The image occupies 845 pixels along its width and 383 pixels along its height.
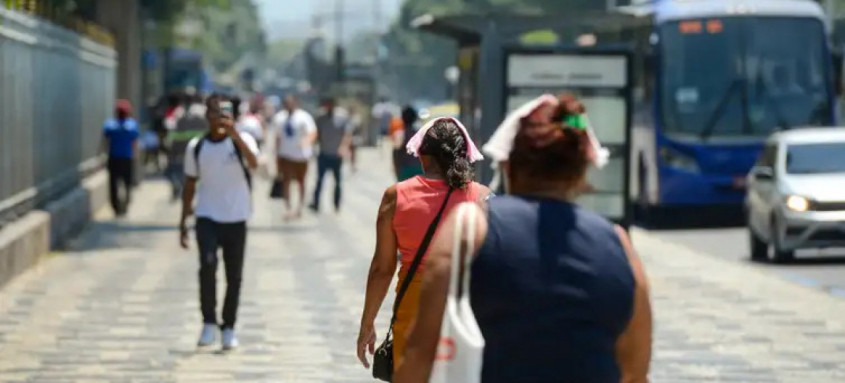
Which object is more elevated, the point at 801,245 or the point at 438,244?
the point at 438,244

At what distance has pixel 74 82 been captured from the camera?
29.7 metres

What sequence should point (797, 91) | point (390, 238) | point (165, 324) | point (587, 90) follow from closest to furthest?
point (390, 238)
point (165, 324)
point (587, 90)
point (797, 91)

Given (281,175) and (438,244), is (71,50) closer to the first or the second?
(281,175)

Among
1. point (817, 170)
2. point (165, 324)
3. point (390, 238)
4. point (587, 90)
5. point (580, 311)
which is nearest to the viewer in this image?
point (580, 311)

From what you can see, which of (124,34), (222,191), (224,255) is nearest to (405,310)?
(222,191)

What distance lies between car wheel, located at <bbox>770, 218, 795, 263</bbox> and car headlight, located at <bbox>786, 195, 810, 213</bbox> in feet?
0.94

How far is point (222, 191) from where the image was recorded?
14398 mm

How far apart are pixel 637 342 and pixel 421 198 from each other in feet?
9.81

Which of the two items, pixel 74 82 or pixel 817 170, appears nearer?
pixel 817 170

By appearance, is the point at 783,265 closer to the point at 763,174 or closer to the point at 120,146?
the point at 763,174

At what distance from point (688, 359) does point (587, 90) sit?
26.7ft

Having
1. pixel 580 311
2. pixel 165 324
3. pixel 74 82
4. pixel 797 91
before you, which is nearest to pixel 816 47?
pixel 797 91

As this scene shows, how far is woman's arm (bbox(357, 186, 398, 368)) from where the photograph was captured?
8586 millimetres

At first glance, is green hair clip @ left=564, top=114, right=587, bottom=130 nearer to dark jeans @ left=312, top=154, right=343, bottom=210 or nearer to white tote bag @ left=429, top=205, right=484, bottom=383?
white tote bag @ left=429, top=205, right=484, bottom=383
